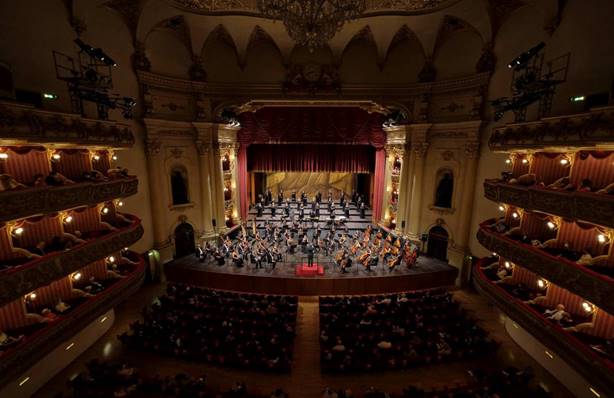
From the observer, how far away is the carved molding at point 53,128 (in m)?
6.42

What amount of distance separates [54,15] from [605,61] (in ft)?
55.8

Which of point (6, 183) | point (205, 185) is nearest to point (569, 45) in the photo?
point (6, 183)

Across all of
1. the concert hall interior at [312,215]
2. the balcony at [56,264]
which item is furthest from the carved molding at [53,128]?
the balcony at [56,264]

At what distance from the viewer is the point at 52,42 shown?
9391mm

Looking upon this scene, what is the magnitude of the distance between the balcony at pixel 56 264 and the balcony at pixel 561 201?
1271cm

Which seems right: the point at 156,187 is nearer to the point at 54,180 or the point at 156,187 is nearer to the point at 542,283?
the point at 54,180

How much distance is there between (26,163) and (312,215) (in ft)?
46.7

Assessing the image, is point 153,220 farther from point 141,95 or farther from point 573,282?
point 573,282

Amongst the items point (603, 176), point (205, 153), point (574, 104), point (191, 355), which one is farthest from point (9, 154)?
point (574, 104)

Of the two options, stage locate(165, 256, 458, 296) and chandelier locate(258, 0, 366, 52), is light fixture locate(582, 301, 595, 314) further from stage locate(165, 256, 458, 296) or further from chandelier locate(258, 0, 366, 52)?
chandelier locate(258, 0, 366, 52)

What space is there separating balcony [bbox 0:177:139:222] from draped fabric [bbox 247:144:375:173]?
1088cm

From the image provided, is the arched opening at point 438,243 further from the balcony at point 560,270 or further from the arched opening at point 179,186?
the arched opening at point 179,186

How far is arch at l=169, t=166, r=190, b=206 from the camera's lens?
15.2 meters

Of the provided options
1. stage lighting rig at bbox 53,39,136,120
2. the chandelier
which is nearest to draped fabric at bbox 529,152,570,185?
the chandelier
